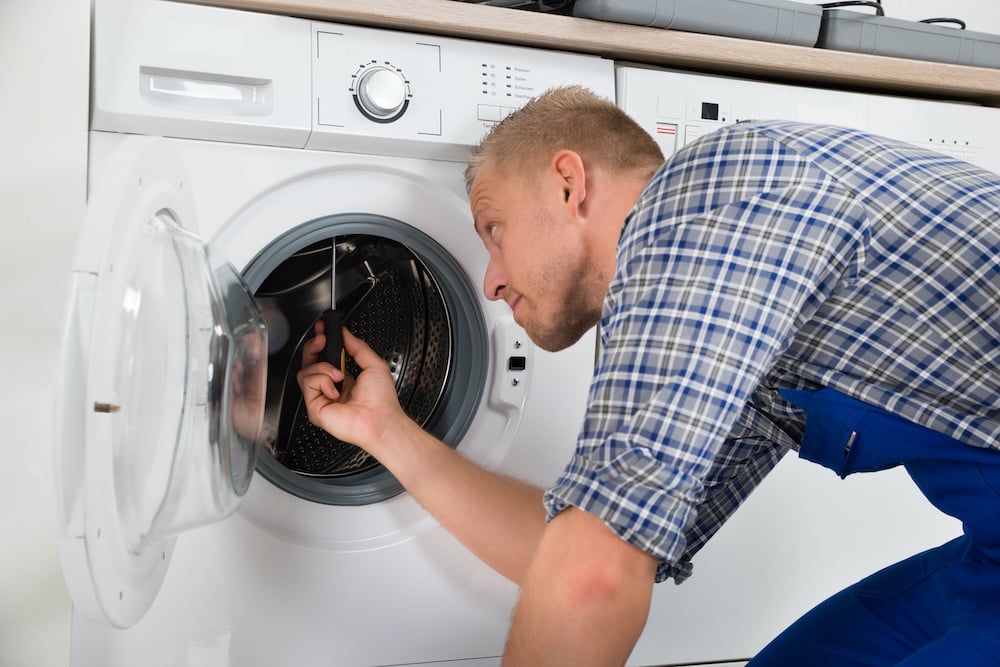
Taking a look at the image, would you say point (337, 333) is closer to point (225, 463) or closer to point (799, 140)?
point (225, 463)

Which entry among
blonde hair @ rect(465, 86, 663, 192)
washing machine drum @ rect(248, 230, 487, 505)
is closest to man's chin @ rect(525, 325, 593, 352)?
washing machine drum @ rect(248, 230, 487, 505)

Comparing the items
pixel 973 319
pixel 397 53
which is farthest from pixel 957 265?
pixel 397 53

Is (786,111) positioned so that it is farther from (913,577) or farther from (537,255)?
(913,577)

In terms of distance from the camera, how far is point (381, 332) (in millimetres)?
1368

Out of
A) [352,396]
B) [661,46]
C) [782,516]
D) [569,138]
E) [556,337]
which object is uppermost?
[661,46]

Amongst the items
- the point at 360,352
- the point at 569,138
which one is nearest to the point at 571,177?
the point at 569,138

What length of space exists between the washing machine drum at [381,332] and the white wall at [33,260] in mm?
351

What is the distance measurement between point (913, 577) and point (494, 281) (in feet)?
1.93

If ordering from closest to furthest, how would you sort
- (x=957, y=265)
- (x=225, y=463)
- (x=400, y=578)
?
(x=957, y=265)
(x=225, y=463)
(x=400, y=578)

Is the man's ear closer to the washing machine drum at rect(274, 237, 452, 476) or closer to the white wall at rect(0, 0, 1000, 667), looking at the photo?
the washing machine drum at rect(274, 237, 452, 476)

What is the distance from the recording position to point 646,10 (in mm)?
1191

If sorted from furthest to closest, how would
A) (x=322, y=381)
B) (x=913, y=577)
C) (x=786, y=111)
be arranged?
(x=786, y=111), (x=322, y=381), (x=913, y=577)

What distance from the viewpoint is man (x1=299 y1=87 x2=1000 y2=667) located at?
27.3 inches

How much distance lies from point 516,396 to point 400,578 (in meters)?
0.29
